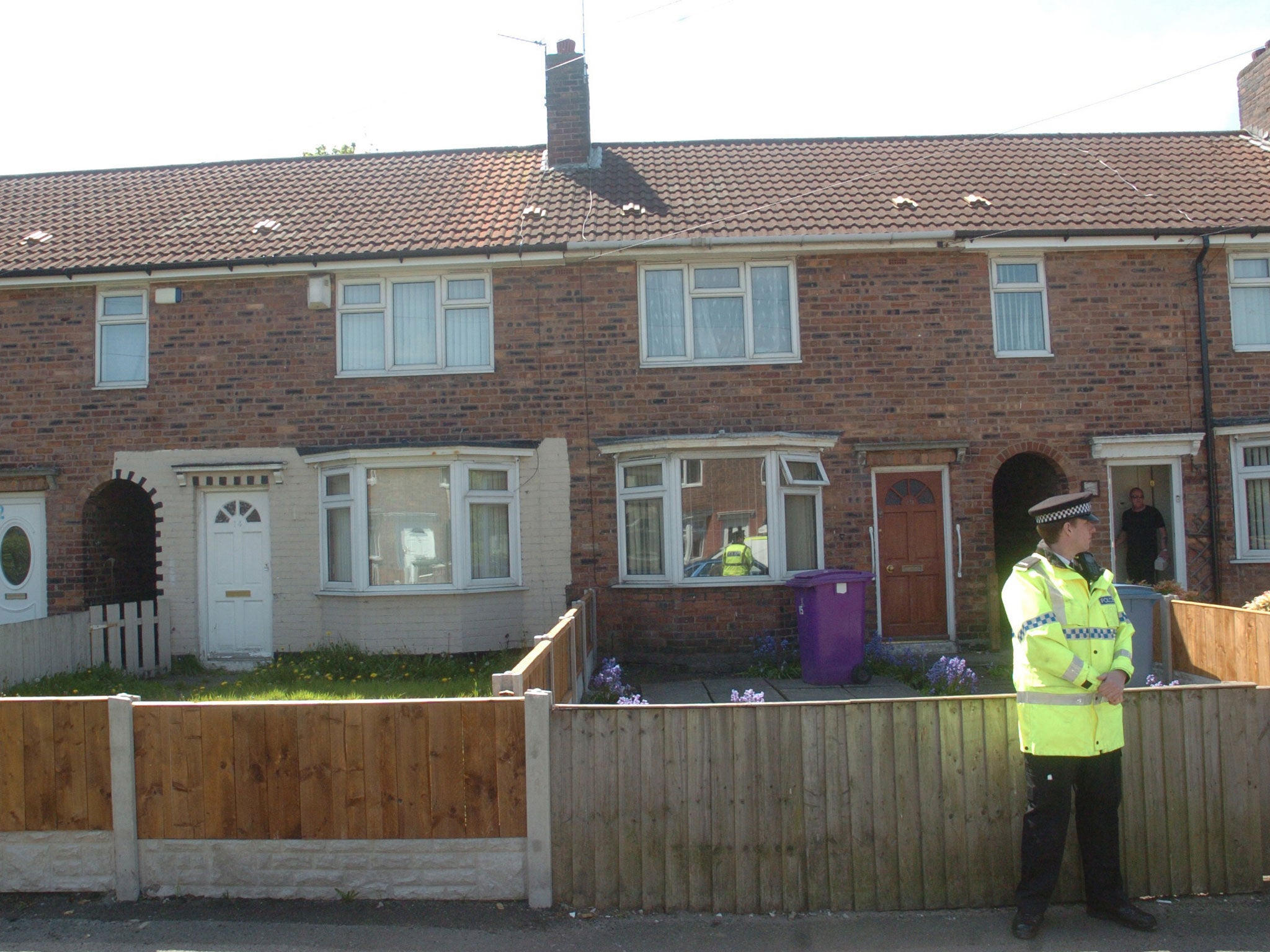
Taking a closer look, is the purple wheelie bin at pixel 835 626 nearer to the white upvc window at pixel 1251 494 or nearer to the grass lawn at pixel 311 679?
the grass lawn at pixel 311 679

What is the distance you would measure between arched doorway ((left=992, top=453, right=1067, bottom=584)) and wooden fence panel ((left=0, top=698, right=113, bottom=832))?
413 inches

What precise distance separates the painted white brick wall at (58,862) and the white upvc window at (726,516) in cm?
706

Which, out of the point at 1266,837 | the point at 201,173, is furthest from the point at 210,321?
the point at 1266,837

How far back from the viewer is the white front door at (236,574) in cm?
1212

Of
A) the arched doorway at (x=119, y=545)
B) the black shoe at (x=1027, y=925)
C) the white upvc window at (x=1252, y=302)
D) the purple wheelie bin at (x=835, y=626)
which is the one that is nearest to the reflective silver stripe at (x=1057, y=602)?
the black shoe at (x=1027, y=925)

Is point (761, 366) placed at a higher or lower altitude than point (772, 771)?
higher

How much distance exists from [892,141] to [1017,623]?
1198cm

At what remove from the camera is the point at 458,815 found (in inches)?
201

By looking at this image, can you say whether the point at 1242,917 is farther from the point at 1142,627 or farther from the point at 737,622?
the point at 737,622

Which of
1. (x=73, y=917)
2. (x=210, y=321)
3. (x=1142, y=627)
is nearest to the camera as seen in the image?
(x=73, y=917)

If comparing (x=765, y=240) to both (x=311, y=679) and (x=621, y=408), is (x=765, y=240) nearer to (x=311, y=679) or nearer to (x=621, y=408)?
(x=621, y=408)

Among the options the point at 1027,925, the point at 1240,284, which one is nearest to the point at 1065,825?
the point at 1027,925

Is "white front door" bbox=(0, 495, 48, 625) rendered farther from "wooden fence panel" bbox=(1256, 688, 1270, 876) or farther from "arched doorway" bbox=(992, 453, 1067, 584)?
"wooden fence panel" bbox=(1256, 688, 1270, 876)

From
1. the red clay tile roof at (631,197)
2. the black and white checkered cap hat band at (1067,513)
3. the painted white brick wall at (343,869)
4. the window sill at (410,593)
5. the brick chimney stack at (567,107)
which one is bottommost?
the painted white brick wall at (343,869)
